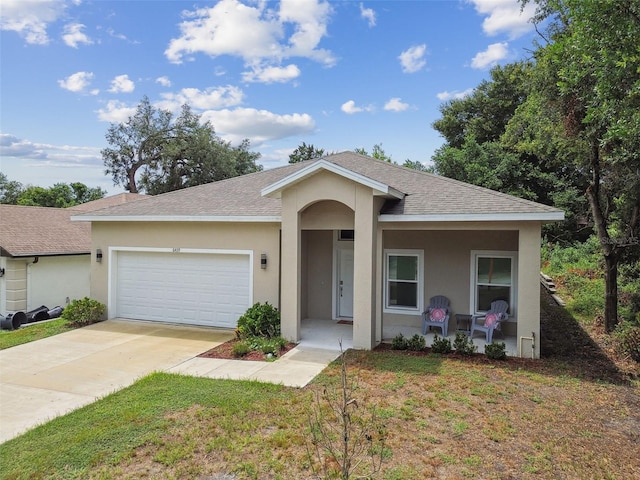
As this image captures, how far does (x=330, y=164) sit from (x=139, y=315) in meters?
7.83

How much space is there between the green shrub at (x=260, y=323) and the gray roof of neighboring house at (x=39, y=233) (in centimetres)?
956

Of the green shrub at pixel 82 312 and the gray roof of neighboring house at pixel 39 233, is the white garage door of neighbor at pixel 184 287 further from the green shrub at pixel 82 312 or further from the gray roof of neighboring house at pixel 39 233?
the gray roof of neighboring house at pixel 39 233

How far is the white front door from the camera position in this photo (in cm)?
1259

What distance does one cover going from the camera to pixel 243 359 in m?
9.02

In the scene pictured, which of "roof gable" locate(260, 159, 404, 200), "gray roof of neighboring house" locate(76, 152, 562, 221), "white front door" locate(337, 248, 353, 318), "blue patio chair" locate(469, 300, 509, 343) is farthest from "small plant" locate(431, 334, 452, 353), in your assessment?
"white front door" locate(337, 248, 353, 318)

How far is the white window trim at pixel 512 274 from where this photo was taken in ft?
35.0

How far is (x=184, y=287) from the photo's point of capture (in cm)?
1259

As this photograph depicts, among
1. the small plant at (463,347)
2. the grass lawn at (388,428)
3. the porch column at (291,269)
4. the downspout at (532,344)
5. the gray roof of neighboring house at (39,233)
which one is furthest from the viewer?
the gray roof of neighboring house at (39,233)

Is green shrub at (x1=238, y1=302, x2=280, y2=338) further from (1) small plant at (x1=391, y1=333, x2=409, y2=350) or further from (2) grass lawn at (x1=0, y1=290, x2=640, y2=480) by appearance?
(1) small plant at (x1=391, y1=333, x2=409, y2=350)

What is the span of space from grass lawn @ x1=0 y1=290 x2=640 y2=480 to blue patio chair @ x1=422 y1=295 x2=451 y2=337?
2.39m

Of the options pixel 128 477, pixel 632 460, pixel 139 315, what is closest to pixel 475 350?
pixel 632 460

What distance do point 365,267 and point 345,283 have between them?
3.29 m

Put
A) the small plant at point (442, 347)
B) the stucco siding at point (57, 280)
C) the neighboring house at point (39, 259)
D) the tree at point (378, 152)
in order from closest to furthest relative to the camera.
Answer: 1. the small plant at point (442, 347)
2. the neighboring house at point (39, 259)
3. the stucco siding at point (57, 280)
4. the tree at point (378, 152)

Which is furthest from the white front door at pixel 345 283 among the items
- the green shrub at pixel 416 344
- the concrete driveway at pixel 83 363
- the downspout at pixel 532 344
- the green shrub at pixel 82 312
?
the green shrub at pixel 82 312
